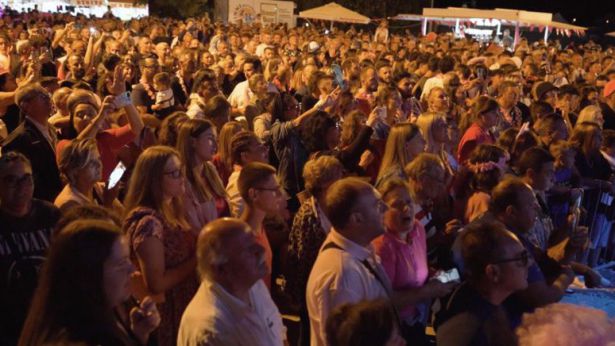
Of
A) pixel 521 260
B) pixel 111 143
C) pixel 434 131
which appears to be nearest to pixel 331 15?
pixel 434 131

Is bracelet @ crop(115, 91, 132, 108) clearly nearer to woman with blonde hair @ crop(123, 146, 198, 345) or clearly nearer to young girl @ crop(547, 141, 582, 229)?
woman with blonde hair @ crop(123, 146, 198, 345)

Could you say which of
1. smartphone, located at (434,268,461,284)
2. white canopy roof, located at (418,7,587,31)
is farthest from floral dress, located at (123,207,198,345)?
white canopy roof, located at (418,7,587,31)

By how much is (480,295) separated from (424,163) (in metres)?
1.75

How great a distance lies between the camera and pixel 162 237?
11.8 ft

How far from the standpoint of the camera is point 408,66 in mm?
13289

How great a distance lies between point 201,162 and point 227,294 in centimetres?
191

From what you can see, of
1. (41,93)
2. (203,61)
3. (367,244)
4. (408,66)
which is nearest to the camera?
(367,244)

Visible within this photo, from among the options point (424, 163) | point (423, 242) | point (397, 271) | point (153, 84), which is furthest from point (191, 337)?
point (153, 84)

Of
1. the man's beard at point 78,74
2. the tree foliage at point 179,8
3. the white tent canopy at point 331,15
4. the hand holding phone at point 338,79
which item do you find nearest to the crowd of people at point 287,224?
the man's beard at point 78,74

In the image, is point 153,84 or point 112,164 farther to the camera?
point 153,84

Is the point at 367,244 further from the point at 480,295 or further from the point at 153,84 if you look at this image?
the point at 153,84

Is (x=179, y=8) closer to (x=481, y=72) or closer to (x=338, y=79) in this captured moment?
(x=481, y=72)

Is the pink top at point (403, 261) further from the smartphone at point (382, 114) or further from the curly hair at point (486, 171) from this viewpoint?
the smartphone at point (382, 114)

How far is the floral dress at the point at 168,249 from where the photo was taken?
347 cm
